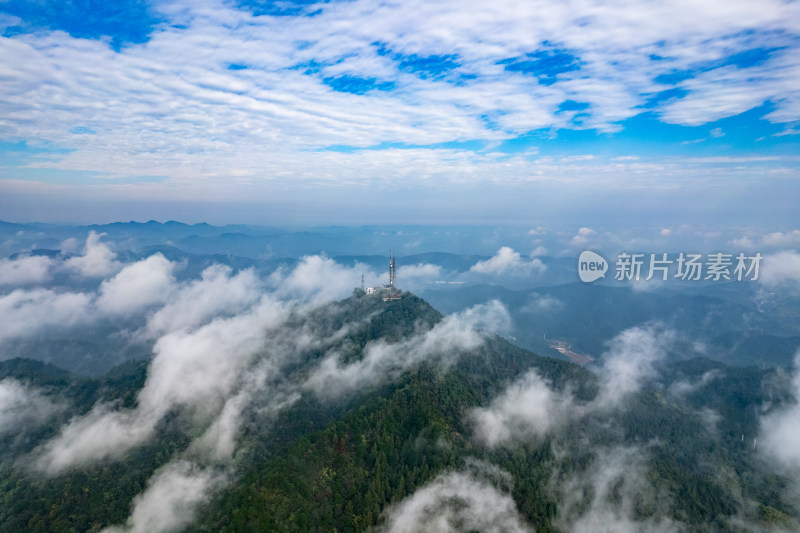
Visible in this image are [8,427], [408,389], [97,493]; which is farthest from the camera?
[8,427]

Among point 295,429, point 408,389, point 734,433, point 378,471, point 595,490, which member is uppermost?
point 408,389

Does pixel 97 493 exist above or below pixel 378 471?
below

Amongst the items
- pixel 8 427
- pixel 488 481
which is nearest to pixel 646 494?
pixel 488 481

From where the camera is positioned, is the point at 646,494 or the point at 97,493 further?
the point at 646,494

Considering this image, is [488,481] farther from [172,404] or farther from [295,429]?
[172,404]

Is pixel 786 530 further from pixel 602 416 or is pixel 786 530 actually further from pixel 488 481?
pixel 488 481

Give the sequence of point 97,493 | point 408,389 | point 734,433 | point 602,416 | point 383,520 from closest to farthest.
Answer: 1. point 383,520
2. point 97,493
3. point 408,389
4. point 602,416
5. point 734,433

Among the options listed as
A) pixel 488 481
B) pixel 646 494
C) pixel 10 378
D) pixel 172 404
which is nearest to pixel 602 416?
pixel 646 494
